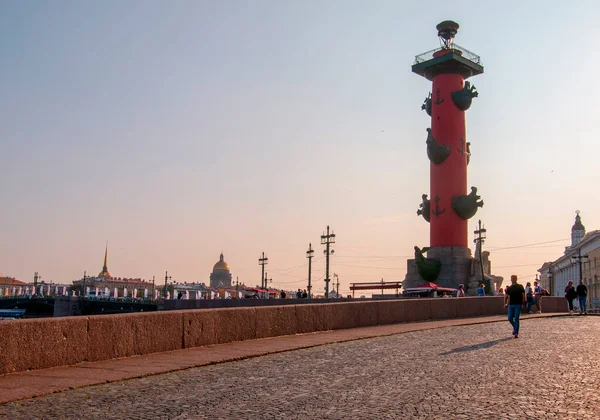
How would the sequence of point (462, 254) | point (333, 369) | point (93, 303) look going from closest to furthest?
point (333, 369) < point (462, 254) < point (93, 303)

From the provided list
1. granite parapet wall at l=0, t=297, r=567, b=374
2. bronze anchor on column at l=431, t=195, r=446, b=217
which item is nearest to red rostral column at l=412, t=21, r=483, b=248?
bronze anchor on column at l=431, t=195, r=446, b=217

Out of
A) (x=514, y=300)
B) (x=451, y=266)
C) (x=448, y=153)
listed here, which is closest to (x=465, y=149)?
(x=448, y=153)

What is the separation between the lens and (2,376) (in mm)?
8047

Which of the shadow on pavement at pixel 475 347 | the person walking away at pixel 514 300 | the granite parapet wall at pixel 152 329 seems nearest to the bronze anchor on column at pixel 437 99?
the granite parapet wall at pixel 152 329

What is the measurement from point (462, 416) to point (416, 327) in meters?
11.1

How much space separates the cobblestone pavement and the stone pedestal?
26.7 m

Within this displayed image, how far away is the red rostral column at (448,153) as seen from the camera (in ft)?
128

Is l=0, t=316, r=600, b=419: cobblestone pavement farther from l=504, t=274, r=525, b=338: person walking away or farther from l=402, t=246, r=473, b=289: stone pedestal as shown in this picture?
l=402, t=246, r=473, b=289: stone pedestal

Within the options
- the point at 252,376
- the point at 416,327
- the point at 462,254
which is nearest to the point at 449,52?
the point at 462,254

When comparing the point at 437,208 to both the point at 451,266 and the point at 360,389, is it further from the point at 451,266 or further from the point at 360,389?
the point at 360,389

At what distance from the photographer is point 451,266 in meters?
38.0

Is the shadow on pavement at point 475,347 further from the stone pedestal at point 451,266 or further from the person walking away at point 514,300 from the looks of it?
the stone pedestal at point 451,266

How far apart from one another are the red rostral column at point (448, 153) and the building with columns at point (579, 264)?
1005 inches

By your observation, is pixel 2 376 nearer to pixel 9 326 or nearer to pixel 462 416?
pixel 9 326
